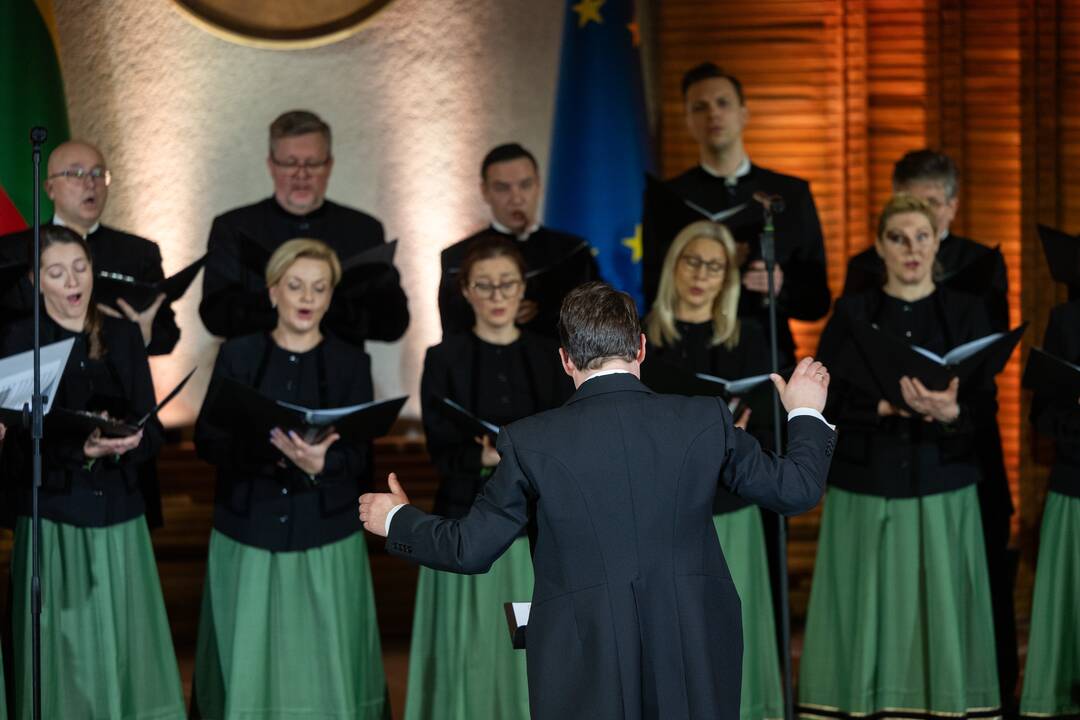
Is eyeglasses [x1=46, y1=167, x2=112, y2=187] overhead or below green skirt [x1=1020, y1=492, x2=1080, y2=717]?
overhead

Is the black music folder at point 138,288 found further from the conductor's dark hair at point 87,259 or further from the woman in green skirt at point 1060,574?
the woman in green skirt at point 1060,574

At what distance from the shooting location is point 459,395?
535cm

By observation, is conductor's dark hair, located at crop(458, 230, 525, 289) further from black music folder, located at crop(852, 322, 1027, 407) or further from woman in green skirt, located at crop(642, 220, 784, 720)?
black music folder, located at crop(852, 322, 1027, 407)

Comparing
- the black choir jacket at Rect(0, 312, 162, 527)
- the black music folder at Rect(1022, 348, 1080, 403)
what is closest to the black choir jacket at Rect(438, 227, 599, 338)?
the black choir jacket at Rect(0, 312, 162, 527)

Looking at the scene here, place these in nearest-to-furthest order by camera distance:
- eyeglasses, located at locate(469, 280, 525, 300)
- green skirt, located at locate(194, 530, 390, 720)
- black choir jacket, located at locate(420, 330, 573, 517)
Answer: green skirt, located at locate(194, 530, 390, 720) < black choir jacket, located at locate(420, 330, 573, 517) < eyeglasses, located at locate(469, 280, 525, 300)

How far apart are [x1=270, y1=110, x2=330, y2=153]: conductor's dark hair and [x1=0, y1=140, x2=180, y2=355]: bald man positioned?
→ 63 centimetres

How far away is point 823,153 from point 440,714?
3.08 metres

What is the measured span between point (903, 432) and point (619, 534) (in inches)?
86.7

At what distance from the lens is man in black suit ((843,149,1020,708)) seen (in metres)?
5.73

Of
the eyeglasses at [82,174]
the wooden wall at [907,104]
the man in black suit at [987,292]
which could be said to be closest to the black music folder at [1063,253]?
the man in black suit at [987,292]

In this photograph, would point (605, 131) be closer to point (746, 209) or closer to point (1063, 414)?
point (746, 209)

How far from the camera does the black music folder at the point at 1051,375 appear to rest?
502cm

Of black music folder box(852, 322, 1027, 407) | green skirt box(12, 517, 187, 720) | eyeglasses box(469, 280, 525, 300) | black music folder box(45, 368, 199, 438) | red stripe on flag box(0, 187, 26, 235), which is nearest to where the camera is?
black music folder box(45, 368, 199, 438)

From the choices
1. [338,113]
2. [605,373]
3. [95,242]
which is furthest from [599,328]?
[338,113]
